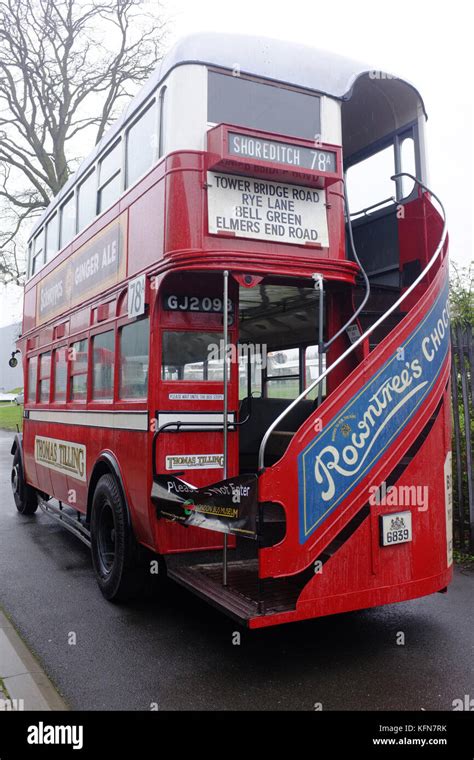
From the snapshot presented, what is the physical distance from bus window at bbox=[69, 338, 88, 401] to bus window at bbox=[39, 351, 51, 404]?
52.4 inches

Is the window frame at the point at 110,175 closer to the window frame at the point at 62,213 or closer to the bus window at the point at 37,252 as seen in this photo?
the window frame at the point at 62,213


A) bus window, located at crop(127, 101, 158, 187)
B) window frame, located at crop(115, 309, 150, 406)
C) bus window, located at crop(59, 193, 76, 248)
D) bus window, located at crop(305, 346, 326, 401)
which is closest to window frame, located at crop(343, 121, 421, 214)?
bus window, located at crop(305, 346, 326, 401)

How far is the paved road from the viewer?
3967 mm

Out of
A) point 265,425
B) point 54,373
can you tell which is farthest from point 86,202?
point 265,425

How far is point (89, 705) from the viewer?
3906 millimetres

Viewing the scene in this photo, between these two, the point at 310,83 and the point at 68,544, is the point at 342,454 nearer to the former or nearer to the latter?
the point at 310,83

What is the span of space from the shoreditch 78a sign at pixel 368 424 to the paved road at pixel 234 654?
3.22ft

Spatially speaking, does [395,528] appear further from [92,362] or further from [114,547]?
[92,362]

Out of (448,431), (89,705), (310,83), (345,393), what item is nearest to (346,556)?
(345,393)

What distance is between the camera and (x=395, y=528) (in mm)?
4410

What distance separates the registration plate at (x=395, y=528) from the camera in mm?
4355
